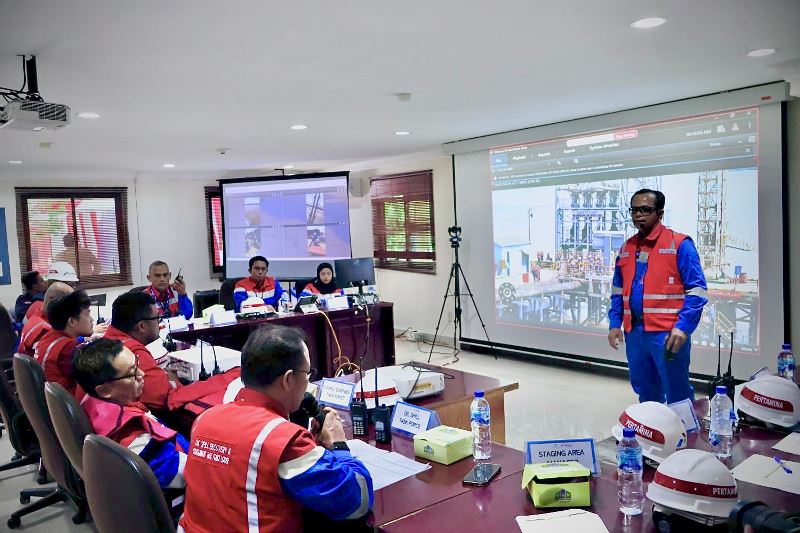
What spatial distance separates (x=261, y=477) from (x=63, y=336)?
6.98ft

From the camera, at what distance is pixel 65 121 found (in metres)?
3.18

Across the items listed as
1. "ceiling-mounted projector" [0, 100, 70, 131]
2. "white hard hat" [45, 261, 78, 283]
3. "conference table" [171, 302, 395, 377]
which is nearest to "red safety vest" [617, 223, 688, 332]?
"conference table" [171, 302, 395, 377]

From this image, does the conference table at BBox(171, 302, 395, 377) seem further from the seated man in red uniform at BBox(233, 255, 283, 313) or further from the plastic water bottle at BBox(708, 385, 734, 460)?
the plastic water bottle at BBox(708, 385, 734, 460)

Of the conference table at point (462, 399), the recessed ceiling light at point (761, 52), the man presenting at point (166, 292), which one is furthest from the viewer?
the man presenting at point (166, 292)

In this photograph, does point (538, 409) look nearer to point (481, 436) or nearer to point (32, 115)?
point (481, 436)

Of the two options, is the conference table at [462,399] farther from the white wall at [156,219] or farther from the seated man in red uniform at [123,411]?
the white wall at [156,219]

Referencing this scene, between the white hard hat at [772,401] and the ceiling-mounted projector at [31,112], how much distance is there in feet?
11.1

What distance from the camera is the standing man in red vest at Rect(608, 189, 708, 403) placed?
3.29 meters

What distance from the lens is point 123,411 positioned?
1.99 meters

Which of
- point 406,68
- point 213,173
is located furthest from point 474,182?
point 213,173

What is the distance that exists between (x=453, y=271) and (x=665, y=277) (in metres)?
3.72

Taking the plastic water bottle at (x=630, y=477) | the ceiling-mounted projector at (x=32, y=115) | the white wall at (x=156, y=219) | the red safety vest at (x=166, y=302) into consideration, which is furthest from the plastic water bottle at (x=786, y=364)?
the white wall at (x=156, y=219)

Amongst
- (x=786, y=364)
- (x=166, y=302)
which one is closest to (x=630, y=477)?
(x=786, y=364)

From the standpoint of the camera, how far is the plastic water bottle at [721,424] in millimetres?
1961
